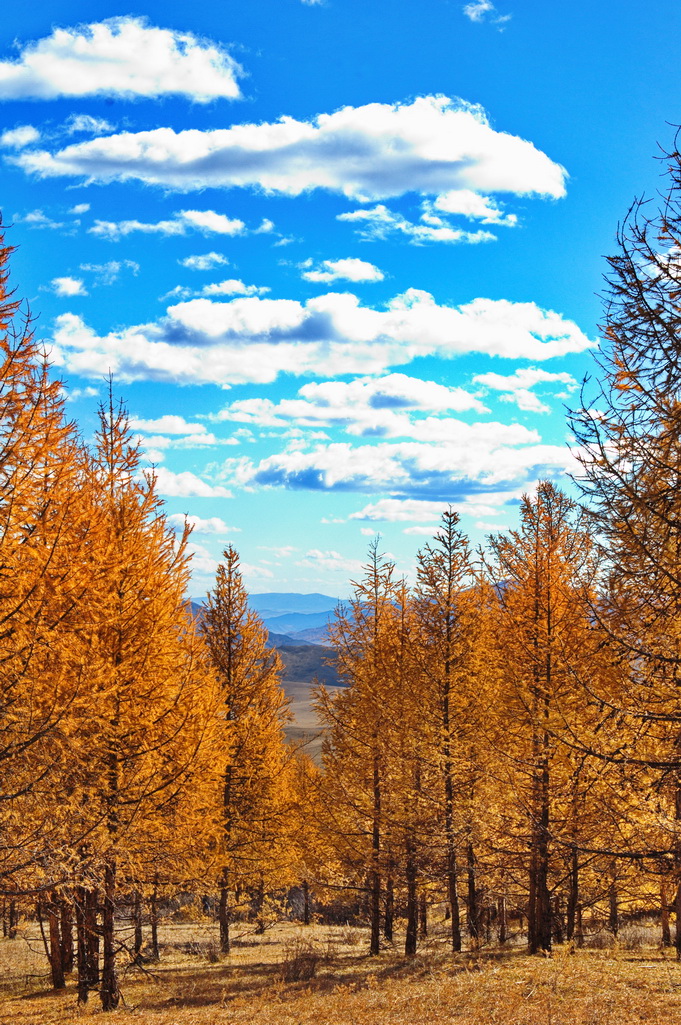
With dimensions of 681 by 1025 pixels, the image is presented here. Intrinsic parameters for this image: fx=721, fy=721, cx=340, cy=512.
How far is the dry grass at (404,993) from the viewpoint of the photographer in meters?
9.98

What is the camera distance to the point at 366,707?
58.5ft

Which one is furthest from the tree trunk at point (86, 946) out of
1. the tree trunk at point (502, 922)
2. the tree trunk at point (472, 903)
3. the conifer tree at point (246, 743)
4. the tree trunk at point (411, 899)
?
the tree trunk at point (502, 922)

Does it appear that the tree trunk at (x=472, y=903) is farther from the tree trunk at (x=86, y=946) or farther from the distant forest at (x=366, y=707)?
the tree trunk at (x=86, y=946)

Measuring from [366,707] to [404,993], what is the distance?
22.2 ft

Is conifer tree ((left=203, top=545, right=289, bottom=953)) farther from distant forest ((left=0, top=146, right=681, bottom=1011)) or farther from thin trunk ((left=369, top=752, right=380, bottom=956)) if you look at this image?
thin trunk ((left=369, top=752, right=380, bottom=956))

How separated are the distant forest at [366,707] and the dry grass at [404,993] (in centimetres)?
102

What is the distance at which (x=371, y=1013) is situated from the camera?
1088cm

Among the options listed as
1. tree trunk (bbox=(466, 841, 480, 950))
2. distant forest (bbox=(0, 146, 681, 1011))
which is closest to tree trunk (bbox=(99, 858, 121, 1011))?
distant forest (bbox=(0, 146, 681, 1011))

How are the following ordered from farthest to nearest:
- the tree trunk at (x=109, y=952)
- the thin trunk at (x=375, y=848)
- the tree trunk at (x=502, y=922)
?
1. the tree trunk at (x=502, y=922)
2. the thin trunk at (x=375, y=848)
3. the tree trunk at (x=109, y=952)

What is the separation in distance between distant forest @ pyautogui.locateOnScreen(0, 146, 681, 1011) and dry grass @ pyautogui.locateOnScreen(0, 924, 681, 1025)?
1.02 m

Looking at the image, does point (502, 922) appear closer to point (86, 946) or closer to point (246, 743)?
point (246, 743)

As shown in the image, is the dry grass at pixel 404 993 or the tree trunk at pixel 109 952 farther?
the tree trunk at pixel 109 952

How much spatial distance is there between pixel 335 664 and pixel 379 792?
A: 3810mm

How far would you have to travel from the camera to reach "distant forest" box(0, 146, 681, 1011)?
7059 millimetres
